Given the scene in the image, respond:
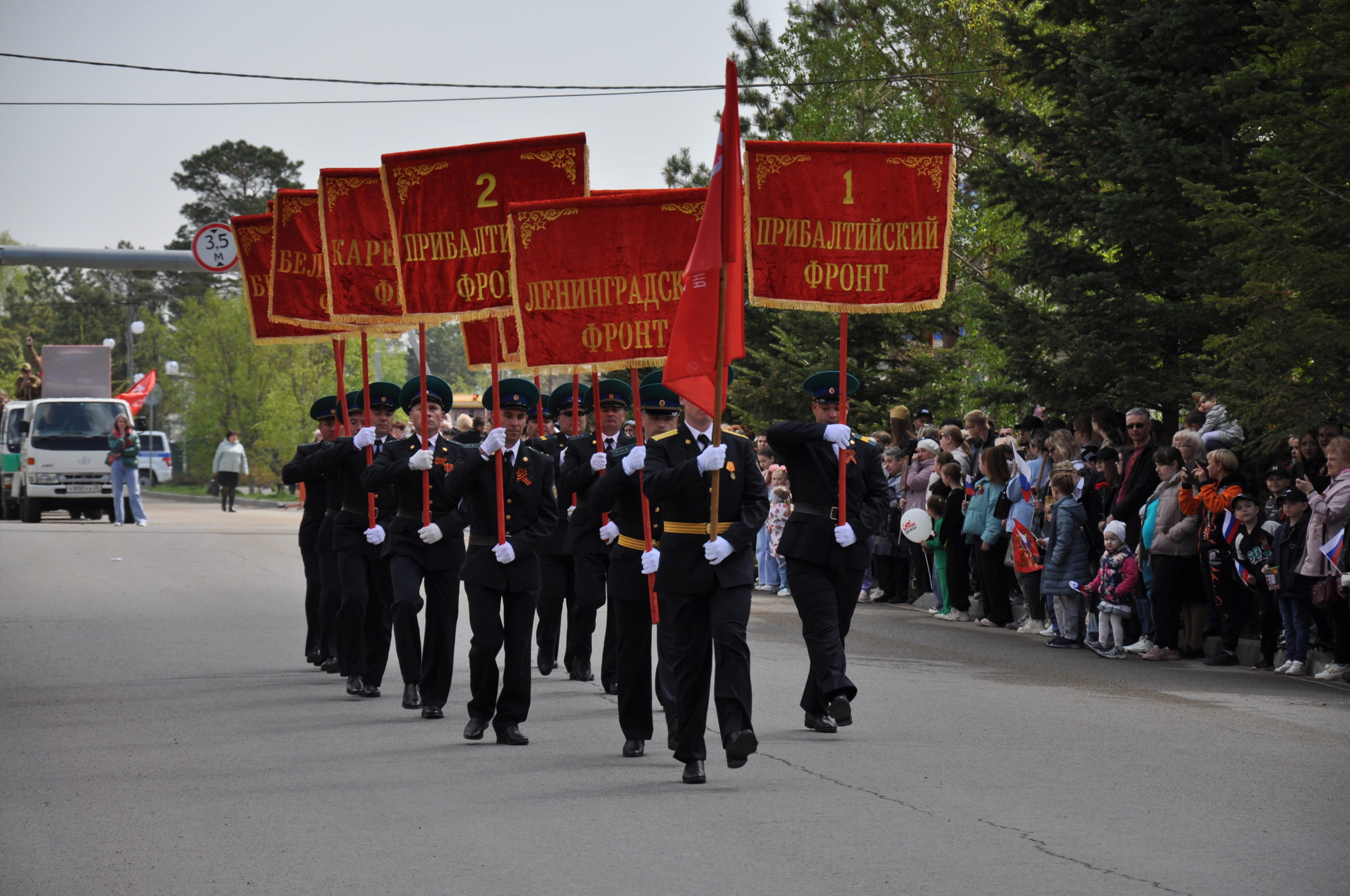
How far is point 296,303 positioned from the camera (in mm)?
12680

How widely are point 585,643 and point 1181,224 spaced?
763cm

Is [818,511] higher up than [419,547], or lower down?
higher up

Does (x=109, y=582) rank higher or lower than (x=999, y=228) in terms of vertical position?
lower

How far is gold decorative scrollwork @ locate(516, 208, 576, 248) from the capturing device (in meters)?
9.81

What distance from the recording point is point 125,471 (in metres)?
31.3

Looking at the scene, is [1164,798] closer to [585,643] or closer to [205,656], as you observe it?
[585,643]

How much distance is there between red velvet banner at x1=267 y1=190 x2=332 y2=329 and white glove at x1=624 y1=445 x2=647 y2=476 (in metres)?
4.95

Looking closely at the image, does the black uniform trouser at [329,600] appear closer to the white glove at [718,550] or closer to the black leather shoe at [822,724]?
the black leather shoe at [822,724]

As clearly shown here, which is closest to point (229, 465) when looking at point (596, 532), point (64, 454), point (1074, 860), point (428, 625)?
point (64, 454)

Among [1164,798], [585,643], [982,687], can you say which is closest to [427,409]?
[585,643]

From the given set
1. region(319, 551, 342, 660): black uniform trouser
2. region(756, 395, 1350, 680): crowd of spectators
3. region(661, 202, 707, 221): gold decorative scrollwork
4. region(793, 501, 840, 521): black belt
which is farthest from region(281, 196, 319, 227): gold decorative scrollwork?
region(793, 501, 840, 521): black belt

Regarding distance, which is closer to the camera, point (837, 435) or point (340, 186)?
→ point (837, 435)

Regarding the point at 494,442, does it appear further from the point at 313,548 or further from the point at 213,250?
the point at 213,250

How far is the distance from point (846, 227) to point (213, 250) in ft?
60.5
